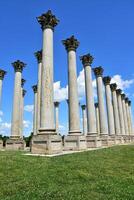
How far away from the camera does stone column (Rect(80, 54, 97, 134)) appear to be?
152 ft

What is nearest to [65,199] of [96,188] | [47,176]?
[96,188]

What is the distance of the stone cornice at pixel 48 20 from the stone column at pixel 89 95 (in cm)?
1613

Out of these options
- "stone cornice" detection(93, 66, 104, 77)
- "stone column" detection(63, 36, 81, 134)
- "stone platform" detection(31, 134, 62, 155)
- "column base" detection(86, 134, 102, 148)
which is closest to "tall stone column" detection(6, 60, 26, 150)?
"stone column" detection(63, 36, 81, 134)

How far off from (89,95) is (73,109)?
1035 cm

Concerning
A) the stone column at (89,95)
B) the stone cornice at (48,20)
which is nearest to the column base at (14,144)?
the stone column at (89,95)

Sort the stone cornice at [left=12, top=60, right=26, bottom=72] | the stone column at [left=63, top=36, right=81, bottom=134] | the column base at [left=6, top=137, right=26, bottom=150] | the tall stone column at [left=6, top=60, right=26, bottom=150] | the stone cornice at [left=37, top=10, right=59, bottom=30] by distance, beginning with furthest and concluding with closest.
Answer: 1. the stone cornice at [left=12, top=60, right=26, bottom=72]
2. the tall stone column at [left=6, top=60, right=26, bottom=150]
3. the column base at [left=6, top=137, right=26, bottom=150]
4. the stone column at [left=63, top=36, right=81, bottom=134]
5. the stone cornice at [left=37, top=10, right=59, bottom=30]

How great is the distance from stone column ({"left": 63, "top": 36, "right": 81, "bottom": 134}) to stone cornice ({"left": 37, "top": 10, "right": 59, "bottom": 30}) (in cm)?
771

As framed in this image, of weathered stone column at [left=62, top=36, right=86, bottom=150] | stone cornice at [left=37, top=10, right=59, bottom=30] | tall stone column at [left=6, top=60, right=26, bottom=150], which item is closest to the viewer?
stone cornice at [left=37, top=10, right=59, bottom=30]

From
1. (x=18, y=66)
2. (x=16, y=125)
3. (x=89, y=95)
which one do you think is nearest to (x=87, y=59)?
(x=89, y=95)

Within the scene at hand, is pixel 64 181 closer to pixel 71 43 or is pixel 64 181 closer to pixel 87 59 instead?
pixel 71 43

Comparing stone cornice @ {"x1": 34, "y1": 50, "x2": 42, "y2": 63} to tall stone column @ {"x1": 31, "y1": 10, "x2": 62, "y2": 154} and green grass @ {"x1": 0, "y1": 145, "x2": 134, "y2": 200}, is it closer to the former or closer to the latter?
tall stone column @ {"x1": 31, "y1": 10, "x2": 62, "y2": 154}

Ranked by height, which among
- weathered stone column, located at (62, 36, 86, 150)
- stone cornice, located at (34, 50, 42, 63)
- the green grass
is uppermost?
stone cornice, located at (34, 50, 42, 63)

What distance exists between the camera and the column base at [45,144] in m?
27.3

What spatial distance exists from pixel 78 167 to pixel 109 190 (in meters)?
5.96
